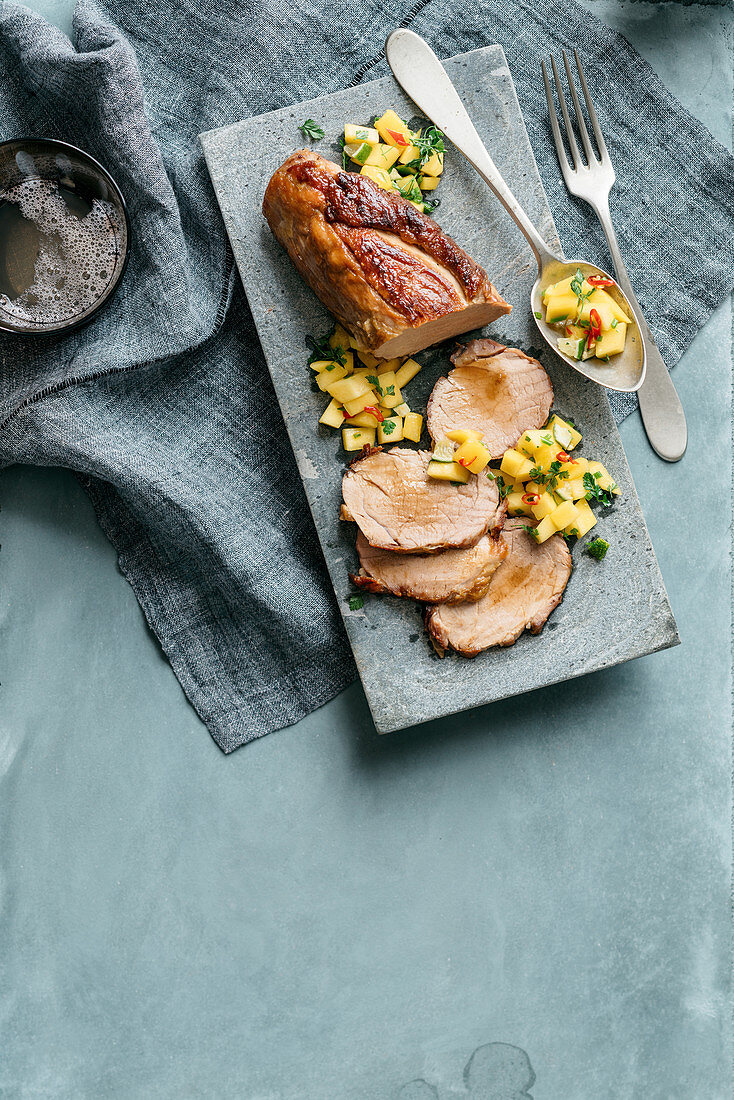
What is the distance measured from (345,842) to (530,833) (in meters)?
0.61

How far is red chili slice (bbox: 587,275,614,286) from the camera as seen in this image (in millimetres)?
2613

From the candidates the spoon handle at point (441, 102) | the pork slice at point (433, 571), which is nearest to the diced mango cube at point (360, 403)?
the pork slice at point (433, 571)

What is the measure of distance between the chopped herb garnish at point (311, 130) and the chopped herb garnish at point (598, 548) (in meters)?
1.53

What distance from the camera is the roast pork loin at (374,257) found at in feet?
7.73

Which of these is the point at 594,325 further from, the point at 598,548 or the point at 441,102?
the point at 441,102

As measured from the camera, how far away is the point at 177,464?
2.68 m

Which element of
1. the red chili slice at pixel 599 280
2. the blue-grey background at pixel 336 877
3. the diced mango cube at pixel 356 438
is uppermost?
the diced mango cube at pixel 356 438

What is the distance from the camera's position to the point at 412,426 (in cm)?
259

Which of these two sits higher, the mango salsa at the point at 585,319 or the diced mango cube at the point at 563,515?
the mango salsa at the point at 585,319

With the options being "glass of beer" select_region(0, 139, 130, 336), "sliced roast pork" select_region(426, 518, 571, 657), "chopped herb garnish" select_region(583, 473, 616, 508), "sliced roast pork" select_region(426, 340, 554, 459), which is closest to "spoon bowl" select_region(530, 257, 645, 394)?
"sliced roast pork" select_region(426, 340, 554, 459)

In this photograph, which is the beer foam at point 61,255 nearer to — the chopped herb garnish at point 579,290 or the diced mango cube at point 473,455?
the diced mango cube at point 473,455

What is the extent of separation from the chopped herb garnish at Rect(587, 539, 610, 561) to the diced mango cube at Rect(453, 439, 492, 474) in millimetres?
435

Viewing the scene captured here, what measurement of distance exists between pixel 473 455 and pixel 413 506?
9.3 inches

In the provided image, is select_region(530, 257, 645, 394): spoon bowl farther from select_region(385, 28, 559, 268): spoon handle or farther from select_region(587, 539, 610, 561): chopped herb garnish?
select_region(587, 539, 610, 561): chopped herb garnish
